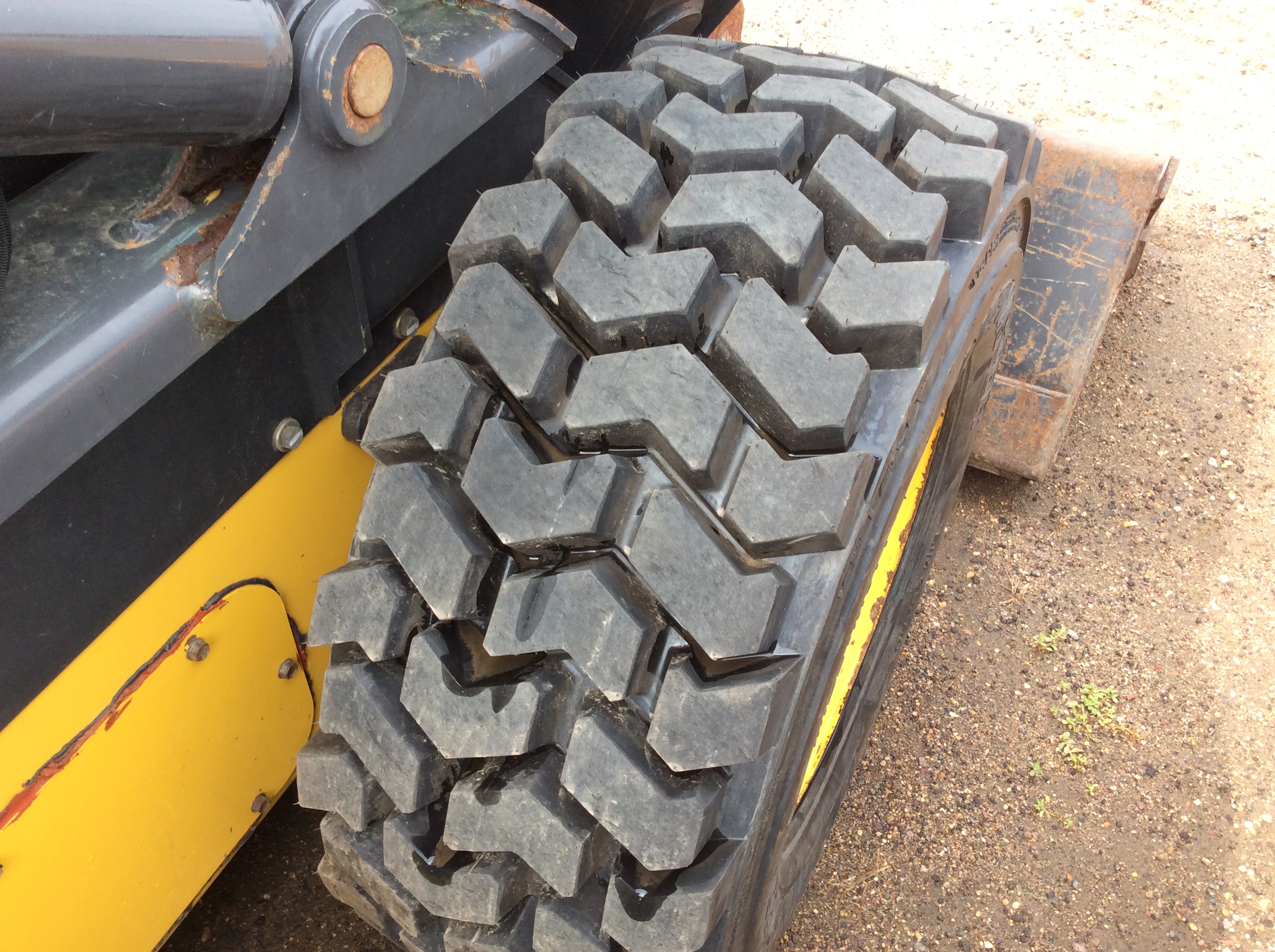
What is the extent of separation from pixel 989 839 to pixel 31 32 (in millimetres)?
1711

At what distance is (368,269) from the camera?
46.1 inches

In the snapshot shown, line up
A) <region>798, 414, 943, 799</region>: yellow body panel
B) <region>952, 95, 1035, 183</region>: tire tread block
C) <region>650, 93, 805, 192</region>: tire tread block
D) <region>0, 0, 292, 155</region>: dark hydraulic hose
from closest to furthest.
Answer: <region>0, 0, 292, 155</region>: dark hydraulic hose, <region>650, 93, 805, 192</region>: tire tread block, <region>952, 95, 1035, 183</region>: tire tread block, <region>798, 414, 943, 799</region>: yellow body panel

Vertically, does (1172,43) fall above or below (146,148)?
below

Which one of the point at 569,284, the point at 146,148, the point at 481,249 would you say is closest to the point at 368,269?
the point at 481,249

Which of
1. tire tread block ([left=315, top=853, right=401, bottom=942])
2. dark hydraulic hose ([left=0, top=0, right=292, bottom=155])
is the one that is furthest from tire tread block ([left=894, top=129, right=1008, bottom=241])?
tire tread block ([left=315, top=853, right=401, bottom=942])

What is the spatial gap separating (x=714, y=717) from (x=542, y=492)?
277 mm

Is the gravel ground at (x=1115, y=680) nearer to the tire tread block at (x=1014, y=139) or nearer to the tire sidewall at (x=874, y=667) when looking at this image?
the tire sidewall at (x=874, y=667)

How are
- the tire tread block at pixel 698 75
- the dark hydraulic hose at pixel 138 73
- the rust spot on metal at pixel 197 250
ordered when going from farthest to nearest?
the tire tread block at pixel 698 75 → the rust spot on metal at pixel 197 250 → the dark hydraulic hose at pixel 138 73

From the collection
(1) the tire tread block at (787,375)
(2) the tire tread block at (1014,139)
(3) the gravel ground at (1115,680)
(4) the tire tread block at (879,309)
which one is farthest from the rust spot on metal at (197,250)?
(3) the gravel ground at (1115,680)

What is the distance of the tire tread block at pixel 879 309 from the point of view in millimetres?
1039

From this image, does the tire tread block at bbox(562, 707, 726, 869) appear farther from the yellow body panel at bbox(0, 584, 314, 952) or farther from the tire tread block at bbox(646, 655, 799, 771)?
the yellow body panel at bbox(0, 584, 314, 952)

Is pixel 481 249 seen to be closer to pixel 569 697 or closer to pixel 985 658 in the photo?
pixel 569 697

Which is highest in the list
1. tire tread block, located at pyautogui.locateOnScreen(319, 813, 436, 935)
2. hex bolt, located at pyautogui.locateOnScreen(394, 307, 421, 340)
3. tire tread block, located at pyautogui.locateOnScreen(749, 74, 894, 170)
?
tire tread block, located at pyautogui.locateOnScreen(749, 74, 894, 170)

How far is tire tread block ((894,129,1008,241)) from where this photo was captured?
47.5 inches
